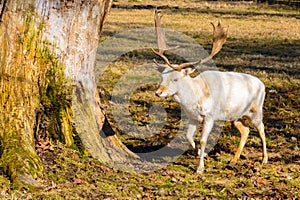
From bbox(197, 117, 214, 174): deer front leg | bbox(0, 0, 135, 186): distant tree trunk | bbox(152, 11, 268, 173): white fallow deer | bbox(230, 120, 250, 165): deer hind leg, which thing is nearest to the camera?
bbox(0, 0, 135, 186): distant tree trunk

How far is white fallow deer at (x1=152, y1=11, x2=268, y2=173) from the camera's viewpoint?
710cm

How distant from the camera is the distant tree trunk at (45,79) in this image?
6137mm

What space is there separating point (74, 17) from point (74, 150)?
156 cm

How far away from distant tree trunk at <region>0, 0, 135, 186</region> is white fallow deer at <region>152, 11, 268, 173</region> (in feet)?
2.92

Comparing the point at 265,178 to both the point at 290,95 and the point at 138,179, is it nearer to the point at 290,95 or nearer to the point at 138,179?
the point at 138,179

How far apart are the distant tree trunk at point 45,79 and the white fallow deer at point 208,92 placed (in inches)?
35.1

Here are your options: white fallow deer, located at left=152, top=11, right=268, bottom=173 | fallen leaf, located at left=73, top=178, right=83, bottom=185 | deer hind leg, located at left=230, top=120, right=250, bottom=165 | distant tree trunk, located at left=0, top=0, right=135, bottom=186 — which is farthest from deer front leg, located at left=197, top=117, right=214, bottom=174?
fallen leaf, located at left=73, top=178, right=83, bottom=185

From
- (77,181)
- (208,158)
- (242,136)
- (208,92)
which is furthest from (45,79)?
(242,136)

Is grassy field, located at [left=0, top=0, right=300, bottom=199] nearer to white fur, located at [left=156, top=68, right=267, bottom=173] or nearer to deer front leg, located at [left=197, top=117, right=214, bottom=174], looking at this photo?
deer front leg, located at [left=197, top=117, right=214, bottom=174]

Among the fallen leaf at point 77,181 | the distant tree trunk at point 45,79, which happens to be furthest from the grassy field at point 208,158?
the distant tree trunk at point 45,79

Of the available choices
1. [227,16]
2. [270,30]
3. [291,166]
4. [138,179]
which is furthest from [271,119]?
[227,16]

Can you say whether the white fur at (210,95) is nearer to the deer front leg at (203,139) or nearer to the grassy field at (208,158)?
the deer front leg at (203,139)

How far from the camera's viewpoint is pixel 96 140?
7008mm

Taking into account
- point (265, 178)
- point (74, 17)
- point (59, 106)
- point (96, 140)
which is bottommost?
point (265, 178)
